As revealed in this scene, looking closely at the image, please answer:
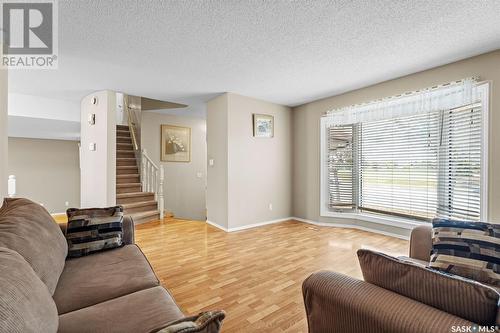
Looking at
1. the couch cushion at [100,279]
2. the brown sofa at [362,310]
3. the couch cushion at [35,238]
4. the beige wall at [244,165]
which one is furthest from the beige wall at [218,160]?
the brown sofa at [362,310]

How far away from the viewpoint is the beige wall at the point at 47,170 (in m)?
5.95

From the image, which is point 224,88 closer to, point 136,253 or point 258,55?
point 258,55

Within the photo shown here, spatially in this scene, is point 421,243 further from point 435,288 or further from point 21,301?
point 21,301

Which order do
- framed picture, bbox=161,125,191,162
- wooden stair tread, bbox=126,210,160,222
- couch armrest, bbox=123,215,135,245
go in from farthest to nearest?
framed picture, bbox=161,125,191,162 < wooden stair tread, bbox=126,210,160,222 < couch armrest, bbox=123,215,135,245

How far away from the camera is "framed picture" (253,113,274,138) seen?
166 inches

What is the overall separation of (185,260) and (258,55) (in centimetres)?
251

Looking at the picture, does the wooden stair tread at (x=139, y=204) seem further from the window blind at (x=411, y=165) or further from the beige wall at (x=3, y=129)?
the window blind at (x=411, y=165)

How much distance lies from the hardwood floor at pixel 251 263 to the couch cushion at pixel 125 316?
0.70 metres

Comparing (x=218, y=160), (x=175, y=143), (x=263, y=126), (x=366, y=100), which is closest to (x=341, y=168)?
(x=366, y=100)

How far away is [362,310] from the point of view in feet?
2.71

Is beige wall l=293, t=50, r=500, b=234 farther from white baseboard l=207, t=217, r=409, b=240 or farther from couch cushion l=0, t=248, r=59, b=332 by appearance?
couch cushion l=0, t=248, r=59, b=332

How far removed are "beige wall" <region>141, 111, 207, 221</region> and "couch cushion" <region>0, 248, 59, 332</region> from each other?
5.33 meters

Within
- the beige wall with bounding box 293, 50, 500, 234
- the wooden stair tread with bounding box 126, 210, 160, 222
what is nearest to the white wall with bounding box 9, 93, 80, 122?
the wooden stair tread with bounding box 126, 210, 160, 222

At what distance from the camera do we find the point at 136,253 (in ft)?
5.73
